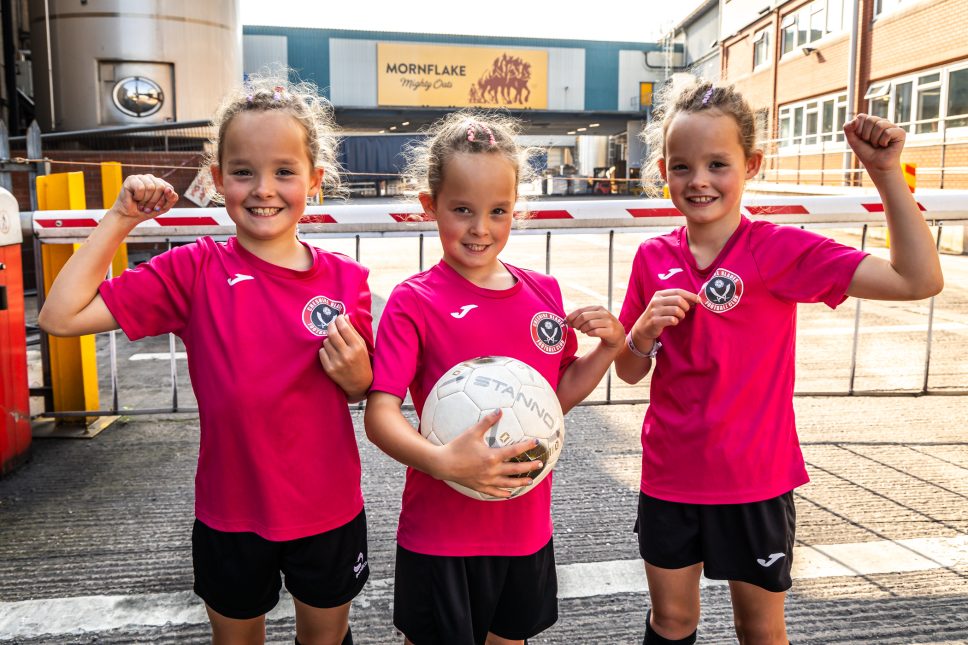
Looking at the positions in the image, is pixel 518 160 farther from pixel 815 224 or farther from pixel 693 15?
pixel 693 15

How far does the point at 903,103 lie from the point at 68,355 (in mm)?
22347

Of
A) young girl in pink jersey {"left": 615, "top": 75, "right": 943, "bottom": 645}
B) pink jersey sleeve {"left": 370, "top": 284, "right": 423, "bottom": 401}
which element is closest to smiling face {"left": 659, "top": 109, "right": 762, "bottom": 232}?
young girl in pink jersey {"left": 615, "top": 75, "right": 943, "bottom": 645}

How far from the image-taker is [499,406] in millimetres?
1798

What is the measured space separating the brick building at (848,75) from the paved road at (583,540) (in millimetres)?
13696

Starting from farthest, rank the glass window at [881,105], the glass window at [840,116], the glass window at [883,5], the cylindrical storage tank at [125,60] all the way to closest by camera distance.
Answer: the glass window at [840,116] < the glass window at [881,105] < the glass window at [883,5] < the cylindrical storage tank at [125,60]

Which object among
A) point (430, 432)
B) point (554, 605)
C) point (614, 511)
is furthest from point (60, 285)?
point (614, 511)

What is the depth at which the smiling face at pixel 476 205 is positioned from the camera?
2018 mm

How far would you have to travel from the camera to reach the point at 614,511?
3.79 metres

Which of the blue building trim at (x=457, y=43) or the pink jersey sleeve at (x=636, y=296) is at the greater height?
the blue building trim at (x=457, y=43)

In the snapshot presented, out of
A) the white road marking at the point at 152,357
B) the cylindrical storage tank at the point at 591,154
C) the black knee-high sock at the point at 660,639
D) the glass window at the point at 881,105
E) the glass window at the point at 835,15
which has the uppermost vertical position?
the glass window at the point at 835,15

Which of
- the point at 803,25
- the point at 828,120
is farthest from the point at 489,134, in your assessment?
the point at 803,25

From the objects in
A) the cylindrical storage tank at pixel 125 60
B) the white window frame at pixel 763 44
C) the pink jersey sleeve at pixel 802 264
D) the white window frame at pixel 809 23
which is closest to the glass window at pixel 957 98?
the white window frame at pixel 809 23

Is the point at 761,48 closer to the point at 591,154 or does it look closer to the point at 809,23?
the point at 809,23

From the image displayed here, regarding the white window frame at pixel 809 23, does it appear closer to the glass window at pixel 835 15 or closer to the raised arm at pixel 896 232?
the glass window at pixel 835 15
